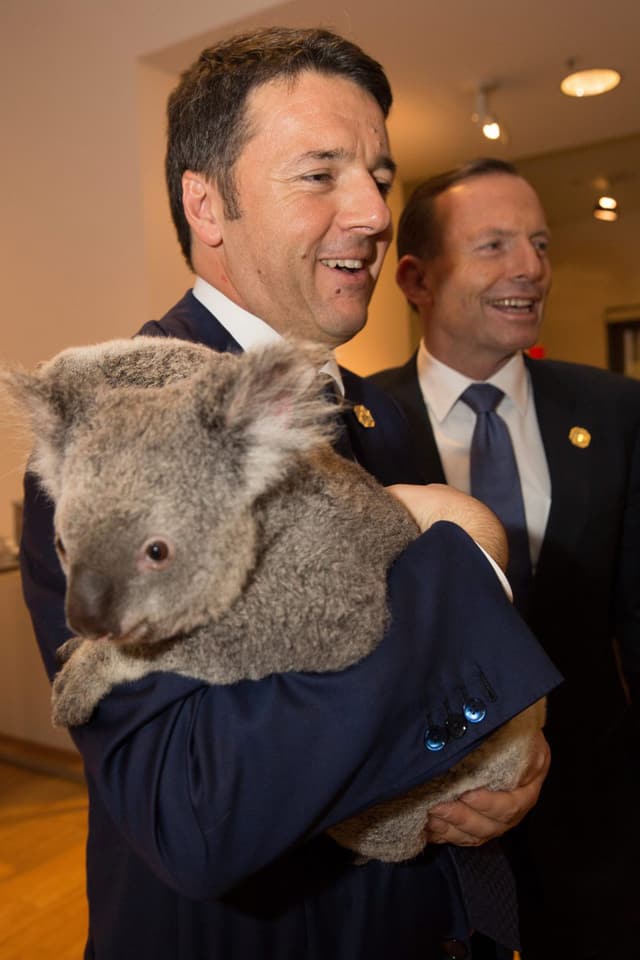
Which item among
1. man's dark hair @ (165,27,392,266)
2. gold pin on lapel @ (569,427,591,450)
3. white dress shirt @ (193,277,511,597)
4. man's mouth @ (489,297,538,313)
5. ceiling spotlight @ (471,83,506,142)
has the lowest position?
gold pin on lapel @ (569,427,591,450)

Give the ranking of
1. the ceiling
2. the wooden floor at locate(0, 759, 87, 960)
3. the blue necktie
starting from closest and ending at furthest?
the blue necktie → the wooden floor at locate(0, 759, 87, 960) → the ceiling

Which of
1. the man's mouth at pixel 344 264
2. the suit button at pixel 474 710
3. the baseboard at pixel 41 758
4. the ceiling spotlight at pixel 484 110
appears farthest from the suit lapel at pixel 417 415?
the baseboard at pixel 41 758

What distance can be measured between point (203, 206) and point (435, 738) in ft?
3.13

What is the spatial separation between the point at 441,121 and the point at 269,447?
14.0 feet

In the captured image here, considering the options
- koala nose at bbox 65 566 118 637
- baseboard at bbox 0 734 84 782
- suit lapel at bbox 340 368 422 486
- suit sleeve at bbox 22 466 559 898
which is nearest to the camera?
koala nose at bbox 65 566 118 637

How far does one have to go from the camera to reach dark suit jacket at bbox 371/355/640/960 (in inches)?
76.7

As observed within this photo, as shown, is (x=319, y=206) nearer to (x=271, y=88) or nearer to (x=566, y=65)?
(x=271, y=88)

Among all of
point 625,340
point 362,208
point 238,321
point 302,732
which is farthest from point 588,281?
point 302,732

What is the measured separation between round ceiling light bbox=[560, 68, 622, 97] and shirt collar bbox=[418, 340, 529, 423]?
2.31 metres

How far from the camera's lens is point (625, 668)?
2105mm

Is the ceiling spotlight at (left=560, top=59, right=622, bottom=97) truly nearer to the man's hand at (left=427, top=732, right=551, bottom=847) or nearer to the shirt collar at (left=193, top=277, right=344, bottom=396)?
the shirt collar at (left=193, top=277, right=344, bottom=396)

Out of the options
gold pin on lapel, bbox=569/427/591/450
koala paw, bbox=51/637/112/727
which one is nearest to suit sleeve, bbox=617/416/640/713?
gold pin on lapel, bbox=569/427/591/450

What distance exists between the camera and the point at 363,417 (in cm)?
146

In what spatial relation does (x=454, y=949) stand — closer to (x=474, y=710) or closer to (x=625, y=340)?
(x=474, y=710)
